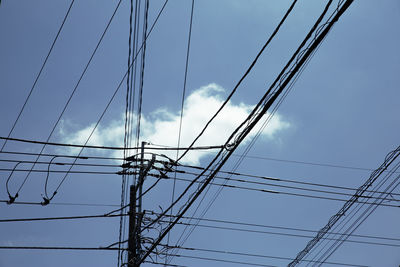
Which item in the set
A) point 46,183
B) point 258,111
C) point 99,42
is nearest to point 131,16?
point 99,42

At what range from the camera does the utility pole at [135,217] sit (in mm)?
9352

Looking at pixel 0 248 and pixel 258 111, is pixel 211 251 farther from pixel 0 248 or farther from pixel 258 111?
pixel 258 111

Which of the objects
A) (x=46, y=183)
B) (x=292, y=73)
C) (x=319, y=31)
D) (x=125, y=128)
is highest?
(x=125, y=128)

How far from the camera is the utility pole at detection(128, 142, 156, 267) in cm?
935

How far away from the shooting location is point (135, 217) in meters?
9.80

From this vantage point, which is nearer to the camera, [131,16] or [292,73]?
[292,73]

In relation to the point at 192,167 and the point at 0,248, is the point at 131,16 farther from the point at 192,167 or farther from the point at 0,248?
the point at 0,248

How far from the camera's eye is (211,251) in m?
Result: 10.8

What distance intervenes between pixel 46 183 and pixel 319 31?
24.3 feet

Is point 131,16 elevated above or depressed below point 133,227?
above

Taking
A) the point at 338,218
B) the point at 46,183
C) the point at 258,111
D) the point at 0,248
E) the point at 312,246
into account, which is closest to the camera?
the point at 258,111

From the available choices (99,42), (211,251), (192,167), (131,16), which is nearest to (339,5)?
(131,16)

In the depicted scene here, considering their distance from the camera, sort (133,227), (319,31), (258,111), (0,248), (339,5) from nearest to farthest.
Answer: (339,5), (319,31), (258,111), (0,248), (133,227)

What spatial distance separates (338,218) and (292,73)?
744 cm
